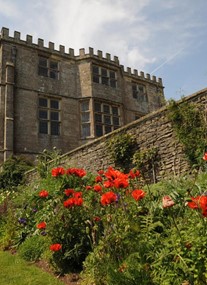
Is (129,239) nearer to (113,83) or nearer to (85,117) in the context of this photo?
(85,117)

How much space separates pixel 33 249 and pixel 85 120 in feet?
50.5

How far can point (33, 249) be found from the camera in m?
5.54

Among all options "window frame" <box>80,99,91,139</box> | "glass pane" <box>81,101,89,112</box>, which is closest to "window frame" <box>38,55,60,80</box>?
"glass pane" <box>81,101,89,112</box>

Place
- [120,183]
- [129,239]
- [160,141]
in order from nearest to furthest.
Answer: [120,183] < [129,239] < [160,141]

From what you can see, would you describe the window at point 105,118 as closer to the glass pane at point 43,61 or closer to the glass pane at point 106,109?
the glass pane at point 106,109

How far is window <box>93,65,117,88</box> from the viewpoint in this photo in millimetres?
21559

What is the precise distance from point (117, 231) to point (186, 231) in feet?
2.87

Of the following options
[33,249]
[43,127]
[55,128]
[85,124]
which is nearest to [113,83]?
[85,124]

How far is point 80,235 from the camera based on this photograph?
4738 mm

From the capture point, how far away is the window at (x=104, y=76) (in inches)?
849

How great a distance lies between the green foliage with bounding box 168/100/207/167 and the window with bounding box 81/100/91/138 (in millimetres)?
12028

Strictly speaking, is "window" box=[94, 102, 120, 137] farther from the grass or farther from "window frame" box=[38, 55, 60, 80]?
the grass

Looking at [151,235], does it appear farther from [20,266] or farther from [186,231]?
[20,266]

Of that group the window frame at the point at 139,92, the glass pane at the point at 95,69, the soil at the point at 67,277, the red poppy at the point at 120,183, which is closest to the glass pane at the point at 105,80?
the glass pane at the point at 95,69
